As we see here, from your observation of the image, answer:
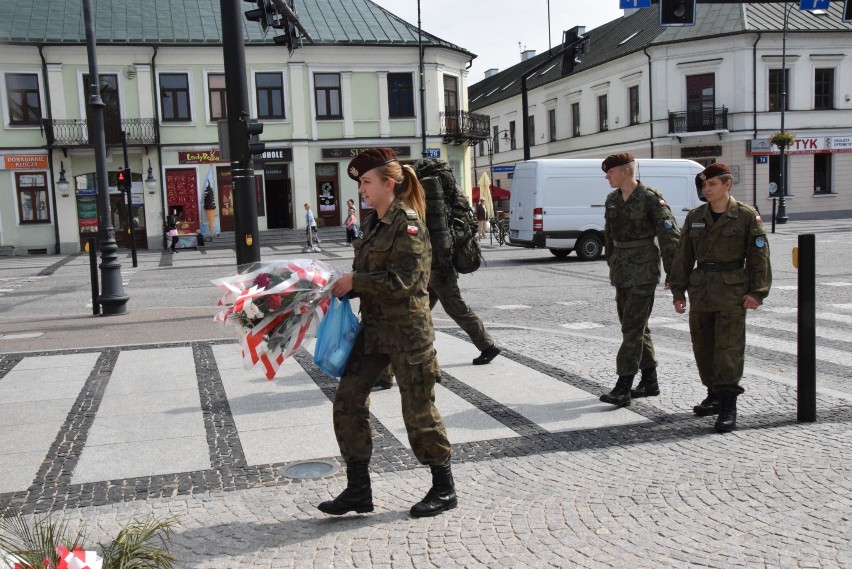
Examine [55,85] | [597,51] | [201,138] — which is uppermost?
[597,51]

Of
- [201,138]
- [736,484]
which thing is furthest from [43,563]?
[201,138]

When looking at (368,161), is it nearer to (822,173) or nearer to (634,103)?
(634,103)

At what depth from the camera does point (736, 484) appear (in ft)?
14.3

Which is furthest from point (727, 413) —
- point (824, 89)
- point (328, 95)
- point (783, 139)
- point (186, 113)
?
point (824, 89)

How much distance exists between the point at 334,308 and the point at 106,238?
9.99m

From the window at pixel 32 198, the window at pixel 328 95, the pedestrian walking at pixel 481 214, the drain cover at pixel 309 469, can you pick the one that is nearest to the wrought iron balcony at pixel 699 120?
the pedestrian walking at pixel 481 214

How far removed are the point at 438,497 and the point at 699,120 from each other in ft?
127

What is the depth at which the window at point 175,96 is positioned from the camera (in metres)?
33.4

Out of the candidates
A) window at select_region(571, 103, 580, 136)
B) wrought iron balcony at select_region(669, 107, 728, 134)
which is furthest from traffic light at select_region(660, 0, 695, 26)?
window at select_region(571, 103, 580, 136)

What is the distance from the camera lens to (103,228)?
1284 cm

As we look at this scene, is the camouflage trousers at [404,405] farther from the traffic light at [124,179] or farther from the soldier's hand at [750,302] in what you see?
the traffic light at [124,179]

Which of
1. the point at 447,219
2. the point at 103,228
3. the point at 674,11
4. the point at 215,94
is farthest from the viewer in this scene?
the point at 215,94

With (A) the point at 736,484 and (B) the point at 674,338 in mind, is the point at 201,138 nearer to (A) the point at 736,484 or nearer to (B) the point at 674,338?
(B) the point at 674,338

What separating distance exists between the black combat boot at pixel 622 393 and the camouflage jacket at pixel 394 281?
96.6 inches
